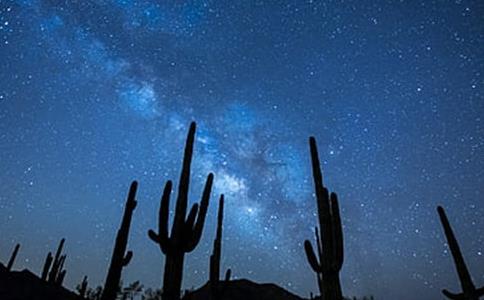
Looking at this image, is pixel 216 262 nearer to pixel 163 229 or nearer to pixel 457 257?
pixel 163 229

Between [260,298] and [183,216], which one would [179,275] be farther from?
[260,298]

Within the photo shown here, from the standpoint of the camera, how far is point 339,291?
626 centimetres

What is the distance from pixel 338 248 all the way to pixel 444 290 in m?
4.93

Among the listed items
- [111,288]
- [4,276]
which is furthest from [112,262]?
[4,276]

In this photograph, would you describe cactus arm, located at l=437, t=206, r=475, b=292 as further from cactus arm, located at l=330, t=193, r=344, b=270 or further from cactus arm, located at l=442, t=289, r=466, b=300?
cactus arm, located at l=330, t=193, r=344, b=270

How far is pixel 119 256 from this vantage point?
7.55 m

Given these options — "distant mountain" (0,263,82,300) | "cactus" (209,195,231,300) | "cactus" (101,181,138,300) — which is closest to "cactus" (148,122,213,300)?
"cactus" (101,181,138,300)

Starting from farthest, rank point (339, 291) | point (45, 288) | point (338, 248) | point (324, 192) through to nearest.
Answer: point (45, 288)
point (324, 192)
point (338, 248)
point (339, 291)

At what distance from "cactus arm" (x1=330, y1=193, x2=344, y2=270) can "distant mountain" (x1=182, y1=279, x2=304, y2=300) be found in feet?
58.0

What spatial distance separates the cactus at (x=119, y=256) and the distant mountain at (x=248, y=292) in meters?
16.7

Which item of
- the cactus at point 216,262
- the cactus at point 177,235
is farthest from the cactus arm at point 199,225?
the cactus at point 216,262

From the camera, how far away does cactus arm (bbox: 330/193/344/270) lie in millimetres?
6578

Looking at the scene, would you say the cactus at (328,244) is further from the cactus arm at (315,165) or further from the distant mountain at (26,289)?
the distant mountain at (26,289)

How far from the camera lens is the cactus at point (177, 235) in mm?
5668
